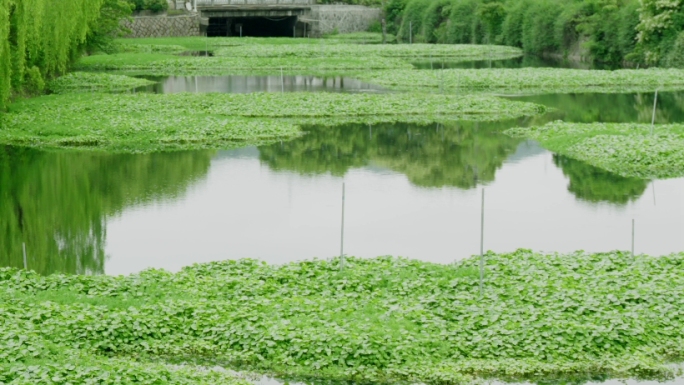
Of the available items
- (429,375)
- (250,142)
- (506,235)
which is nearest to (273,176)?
(250,142)

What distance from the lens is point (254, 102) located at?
39406mm

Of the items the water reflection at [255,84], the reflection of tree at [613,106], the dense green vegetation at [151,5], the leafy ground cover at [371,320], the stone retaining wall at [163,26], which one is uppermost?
the dense green vegetation at [151,5]

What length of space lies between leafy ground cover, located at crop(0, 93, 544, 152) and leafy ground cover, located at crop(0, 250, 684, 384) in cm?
1485

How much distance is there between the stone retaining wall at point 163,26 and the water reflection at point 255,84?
26.5m

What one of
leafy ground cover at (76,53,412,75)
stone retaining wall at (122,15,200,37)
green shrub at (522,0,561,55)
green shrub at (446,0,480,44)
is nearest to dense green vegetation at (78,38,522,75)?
leafy ground cover at (76,53,412,75)

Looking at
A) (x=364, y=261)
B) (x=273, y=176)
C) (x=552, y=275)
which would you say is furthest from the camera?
(x=273, y=176)

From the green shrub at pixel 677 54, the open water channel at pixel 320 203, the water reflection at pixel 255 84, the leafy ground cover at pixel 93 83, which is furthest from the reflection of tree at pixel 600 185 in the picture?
the green shrub at pixel 677 54

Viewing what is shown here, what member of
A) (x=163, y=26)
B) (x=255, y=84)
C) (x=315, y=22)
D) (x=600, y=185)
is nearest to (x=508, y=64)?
(x=255, y=84)

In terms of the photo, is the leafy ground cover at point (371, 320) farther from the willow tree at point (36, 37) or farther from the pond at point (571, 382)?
→ the willow tree at point (36, 37)

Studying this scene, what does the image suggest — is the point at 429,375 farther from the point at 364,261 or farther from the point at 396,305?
the point at 364,261

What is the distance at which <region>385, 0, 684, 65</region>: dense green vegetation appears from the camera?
→ 2224 inches

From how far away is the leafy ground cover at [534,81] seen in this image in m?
46.7

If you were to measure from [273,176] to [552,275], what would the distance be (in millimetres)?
11632

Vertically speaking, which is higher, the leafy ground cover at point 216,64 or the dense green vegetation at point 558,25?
the dense green vegetation at point 558,25
